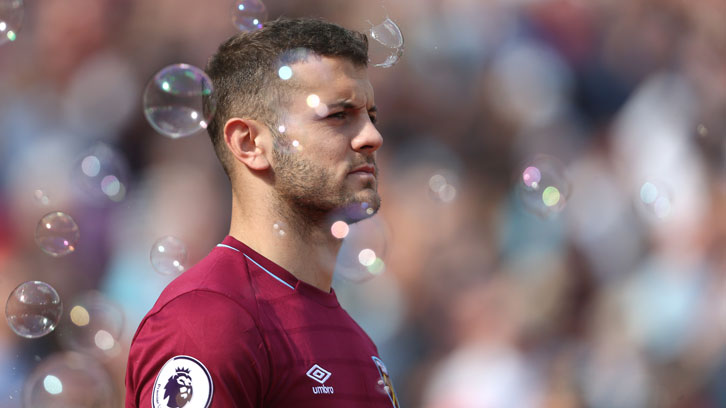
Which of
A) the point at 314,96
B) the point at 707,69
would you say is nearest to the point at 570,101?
the point at 707,69

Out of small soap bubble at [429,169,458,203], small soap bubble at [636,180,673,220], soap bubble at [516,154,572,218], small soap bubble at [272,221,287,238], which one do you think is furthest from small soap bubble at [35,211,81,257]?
small soap bubble at [636,180,673,220]

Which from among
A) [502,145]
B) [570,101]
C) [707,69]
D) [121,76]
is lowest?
[121,76]

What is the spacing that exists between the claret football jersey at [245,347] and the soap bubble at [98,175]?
147 centimetres

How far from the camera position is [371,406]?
182 cm

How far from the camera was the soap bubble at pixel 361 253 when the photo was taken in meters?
2.84

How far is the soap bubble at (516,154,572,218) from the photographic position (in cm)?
354

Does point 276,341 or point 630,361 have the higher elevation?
point 630,361

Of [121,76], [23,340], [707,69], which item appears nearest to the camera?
[23,340]

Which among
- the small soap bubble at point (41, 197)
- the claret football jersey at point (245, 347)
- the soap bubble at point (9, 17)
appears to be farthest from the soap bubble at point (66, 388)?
the small soap bubble at point (41, 197)

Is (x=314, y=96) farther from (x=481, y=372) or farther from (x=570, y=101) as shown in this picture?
(x=570, y=101)

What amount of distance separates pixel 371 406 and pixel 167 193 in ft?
7.87

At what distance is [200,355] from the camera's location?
156 centimetres

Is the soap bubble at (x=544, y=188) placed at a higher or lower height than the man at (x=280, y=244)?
higher

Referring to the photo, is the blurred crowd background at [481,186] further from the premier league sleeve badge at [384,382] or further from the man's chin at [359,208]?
the man's chin at [359,208]
